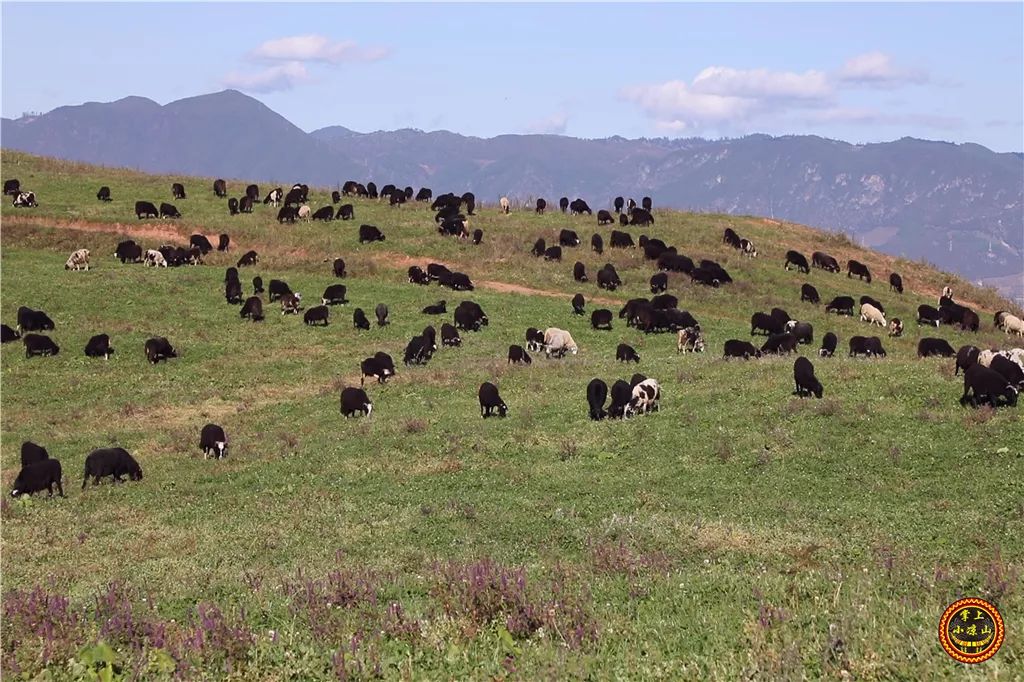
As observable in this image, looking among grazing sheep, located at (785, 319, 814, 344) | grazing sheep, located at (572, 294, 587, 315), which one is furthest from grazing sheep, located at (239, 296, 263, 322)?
grazing sheep, located at (785, 319, 814, 344)

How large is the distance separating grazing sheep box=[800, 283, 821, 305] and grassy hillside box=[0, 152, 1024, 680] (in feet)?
12.3

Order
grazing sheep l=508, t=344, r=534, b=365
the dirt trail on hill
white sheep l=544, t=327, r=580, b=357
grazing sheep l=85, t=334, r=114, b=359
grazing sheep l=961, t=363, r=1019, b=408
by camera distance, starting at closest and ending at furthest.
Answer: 1. grazing sheep l=961, t=363, r=1019, b=408
2. grazing sheep l=508, t=344, r=534, b=365
3. grazing sheep l=85, t=334, r=114, b=359
4. white sheep l=544, t=327, r=580, b=357
5. the dirt trail on hill

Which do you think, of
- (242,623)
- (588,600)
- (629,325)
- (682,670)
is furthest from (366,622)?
(629,325)

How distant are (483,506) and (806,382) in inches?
371

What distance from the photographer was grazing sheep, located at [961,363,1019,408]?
19.1 metres

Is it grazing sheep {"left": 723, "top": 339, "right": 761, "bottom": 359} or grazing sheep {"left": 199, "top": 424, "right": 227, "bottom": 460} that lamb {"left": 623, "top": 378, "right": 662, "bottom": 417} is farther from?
grazing sheep {"left": 199, "top": 424, "right": 227, "bottom": 460}

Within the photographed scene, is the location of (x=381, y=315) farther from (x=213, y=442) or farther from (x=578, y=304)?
(x=213, y=442)

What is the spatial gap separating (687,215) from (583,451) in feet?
149

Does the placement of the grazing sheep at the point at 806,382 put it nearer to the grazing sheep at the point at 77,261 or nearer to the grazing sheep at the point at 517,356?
the grazing sheep at the point at 517,356

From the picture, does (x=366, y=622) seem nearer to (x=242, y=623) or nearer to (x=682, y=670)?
(x=242, y=623)

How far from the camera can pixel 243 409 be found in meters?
28.0

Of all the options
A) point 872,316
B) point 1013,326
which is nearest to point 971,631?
point 872,316

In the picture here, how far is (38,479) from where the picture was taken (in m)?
19.7

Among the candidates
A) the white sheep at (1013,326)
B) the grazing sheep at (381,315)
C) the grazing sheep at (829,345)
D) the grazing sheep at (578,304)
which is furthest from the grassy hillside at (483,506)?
the grazing sheep at (829,345)
